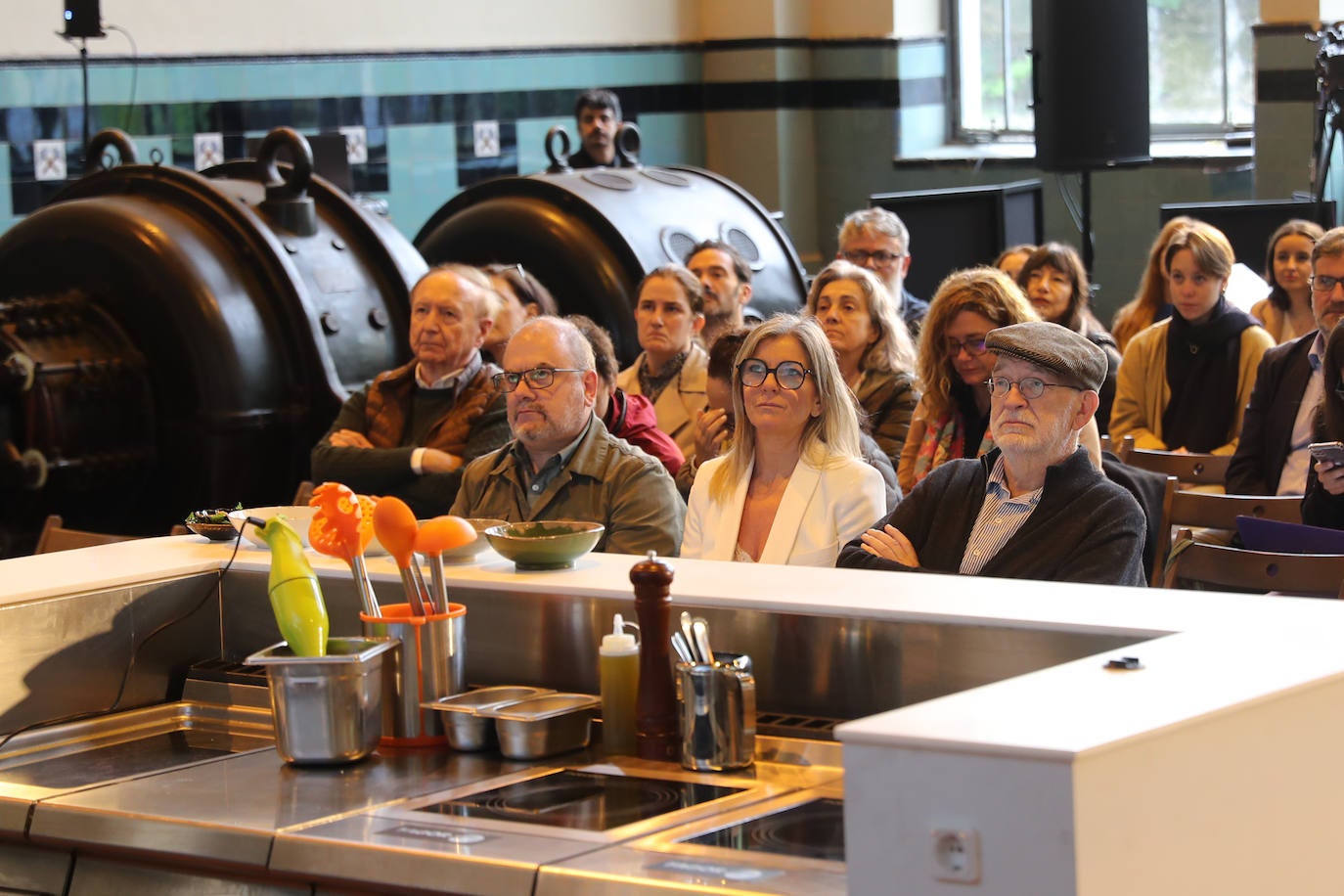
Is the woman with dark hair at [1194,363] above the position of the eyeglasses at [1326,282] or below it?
below

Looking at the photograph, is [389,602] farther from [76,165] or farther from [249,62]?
[249,62]

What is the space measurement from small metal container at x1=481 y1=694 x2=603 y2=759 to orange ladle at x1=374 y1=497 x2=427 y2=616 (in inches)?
9.7

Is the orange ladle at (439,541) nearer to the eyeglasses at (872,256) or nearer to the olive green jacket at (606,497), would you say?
the olive green jacket at (606,497)

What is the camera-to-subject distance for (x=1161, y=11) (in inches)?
484

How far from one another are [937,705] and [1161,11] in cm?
1096

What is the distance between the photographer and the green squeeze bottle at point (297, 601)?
3.00 meters

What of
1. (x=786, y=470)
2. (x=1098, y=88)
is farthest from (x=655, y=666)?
(x=1098, y=88)

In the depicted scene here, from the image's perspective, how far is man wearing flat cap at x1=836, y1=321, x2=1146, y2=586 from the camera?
3.54 meters

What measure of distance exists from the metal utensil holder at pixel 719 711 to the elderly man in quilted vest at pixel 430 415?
8.84 ft

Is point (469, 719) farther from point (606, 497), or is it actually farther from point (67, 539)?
point (67, 539)

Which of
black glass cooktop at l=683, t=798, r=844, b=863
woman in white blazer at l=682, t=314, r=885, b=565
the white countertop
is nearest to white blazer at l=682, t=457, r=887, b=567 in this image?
woman in white blazer at l=682, t=314, r=885, b=565

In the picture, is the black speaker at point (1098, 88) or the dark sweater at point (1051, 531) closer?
the dark sweater at point (1051, 531)

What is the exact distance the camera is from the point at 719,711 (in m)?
2.79

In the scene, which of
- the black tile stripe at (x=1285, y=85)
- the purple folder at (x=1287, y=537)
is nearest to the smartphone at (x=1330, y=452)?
the purple folder at (x=1287, y=537)
